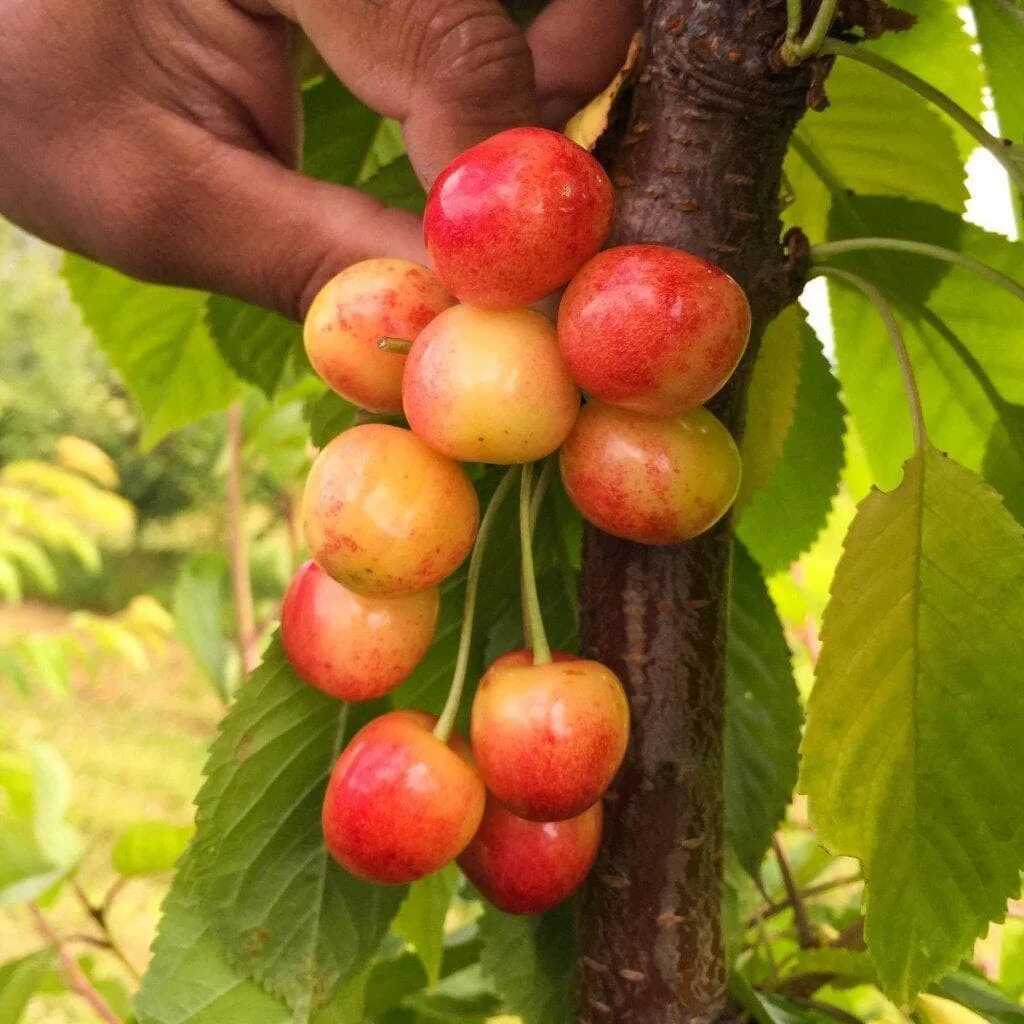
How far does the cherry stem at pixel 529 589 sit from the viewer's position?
20.8 inches

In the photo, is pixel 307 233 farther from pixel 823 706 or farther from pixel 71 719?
pixel 71 719

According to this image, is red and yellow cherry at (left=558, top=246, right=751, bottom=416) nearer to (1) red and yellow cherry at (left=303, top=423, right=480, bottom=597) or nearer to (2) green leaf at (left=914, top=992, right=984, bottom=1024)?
(1) red and yellow cherry at (left=303, top=423, right=480, bottom=597)

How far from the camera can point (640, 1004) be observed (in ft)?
1.86

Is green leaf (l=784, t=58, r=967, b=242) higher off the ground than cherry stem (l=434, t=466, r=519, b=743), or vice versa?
green leaf (l=784, t=58, r=967, b=242)

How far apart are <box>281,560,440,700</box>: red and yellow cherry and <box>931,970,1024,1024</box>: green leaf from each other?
398mm

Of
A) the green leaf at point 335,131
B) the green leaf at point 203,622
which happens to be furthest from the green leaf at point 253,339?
the green leaf at point 203,622

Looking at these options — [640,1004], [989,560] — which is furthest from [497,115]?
[640,1004]

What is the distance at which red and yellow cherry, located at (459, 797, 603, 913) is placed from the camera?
541 millimetres

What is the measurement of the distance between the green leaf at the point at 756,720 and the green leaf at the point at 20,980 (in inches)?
25.8

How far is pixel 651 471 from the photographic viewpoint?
0.48 m

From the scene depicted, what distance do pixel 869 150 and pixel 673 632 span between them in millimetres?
411

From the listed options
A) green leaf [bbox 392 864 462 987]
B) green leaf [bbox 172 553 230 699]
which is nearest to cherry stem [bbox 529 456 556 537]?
green leaf [bbox 392 864 462 987]

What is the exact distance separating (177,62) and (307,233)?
0.43ft

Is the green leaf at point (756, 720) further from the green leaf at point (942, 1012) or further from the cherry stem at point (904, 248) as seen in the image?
the cherry stem at point (904, 248)
